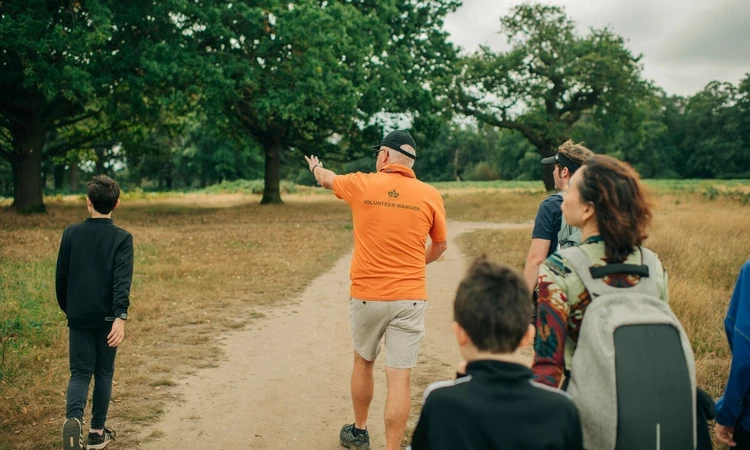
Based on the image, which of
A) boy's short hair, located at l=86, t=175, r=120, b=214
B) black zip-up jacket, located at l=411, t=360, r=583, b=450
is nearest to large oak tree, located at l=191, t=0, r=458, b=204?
boy's short hair, located at l=86, t=175, r=120, b=214

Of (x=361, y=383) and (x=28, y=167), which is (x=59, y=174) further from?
(x=361, y=383)

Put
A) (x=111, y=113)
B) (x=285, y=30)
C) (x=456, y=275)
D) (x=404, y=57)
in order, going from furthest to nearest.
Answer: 1. (x=404, y=57)
2. (x=111, y=113)
3. (x=285, y=30)
4. (x=456, y=275)

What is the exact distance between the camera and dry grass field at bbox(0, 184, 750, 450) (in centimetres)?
554

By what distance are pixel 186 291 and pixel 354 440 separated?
245 inches

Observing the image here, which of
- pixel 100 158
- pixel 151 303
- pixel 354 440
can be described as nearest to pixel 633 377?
pixel 354 440

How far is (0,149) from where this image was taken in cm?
2523

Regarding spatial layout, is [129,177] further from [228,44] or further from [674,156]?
[674,156]

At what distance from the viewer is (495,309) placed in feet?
6.70

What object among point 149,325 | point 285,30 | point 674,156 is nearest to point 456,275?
point 149,325

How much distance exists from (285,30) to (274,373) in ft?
61.6

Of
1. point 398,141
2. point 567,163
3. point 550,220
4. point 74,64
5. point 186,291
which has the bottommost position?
point 186,291

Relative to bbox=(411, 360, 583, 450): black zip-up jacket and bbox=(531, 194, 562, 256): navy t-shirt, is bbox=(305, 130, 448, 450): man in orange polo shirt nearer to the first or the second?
bbox=(531, 194, 562, 256): navy t-shirt

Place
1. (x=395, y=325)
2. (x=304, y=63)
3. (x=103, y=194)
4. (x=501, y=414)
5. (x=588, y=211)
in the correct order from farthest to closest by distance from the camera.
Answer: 1. (x=304, y=63)
2. (x=103, y=194)
3. (x=395, y=325)
4. (x=588, y=211)
5. (x=501, y=414)

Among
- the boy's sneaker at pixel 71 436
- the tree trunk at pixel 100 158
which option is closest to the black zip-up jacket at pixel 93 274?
the boy's sneaker at pixel 71 436
